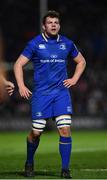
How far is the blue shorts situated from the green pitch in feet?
2.79

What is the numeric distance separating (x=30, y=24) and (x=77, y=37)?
1.96 m

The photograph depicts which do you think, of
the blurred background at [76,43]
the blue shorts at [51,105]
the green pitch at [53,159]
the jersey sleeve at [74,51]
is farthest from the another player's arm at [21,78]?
the blurred background at [76,43]

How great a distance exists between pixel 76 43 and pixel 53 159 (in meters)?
16.8

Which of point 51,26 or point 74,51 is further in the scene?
point 74,51

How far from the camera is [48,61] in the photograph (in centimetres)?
1125

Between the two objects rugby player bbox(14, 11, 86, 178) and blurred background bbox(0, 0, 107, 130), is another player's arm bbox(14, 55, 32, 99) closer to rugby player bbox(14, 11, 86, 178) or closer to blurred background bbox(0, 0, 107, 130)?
rugby player bbox(14, 11, 86, 178)

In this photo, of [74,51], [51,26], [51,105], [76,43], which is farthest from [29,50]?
[76,43]

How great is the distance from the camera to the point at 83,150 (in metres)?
17.6

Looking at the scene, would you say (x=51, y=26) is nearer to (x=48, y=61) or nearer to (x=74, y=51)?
(x=48, y=61)

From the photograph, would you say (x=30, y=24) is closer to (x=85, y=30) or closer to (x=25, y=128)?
(x=85, y=30)

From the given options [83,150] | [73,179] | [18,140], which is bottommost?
[18,140]

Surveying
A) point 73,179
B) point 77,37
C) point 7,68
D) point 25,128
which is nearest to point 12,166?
point 73,179

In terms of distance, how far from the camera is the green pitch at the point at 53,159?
37.8ft

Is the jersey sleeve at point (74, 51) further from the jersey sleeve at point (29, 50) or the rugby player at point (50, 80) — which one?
the jersey sleeve at point (29, 50)
